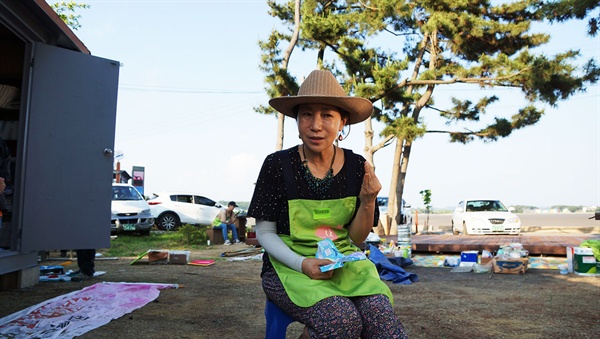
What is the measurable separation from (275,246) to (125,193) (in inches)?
535

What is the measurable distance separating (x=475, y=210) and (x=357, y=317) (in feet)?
47.6

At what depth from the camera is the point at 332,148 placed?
85.2 inches

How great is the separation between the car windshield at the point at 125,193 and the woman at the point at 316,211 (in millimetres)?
13203

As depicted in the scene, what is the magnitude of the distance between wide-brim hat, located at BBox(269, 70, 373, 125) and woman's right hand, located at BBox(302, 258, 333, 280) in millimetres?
664

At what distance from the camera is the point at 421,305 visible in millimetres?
4715

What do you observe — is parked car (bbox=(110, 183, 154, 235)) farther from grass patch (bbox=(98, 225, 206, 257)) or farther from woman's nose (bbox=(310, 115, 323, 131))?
woman's nose (bbox=(310, 115, 323, 131))

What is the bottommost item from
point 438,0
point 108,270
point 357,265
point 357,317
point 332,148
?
point 108,270

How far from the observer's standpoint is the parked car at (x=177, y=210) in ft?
57.5

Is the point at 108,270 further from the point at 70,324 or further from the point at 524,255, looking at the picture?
the point at 524,255

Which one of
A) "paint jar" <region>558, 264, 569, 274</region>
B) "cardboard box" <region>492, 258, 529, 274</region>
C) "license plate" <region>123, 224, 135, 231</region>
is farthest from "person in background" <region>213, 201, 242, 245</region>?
"paint jar" <region>558, 264, 569, 274</region>

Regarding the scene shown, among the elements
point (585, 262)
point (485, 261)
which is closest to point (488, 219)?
point (485, 261)

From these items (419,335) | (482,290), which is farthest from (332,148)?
(482,290)

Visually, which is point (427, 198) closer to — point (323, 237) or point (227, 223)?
point (227, 223)

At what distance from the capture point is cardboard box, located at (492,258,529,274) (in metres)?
7.20
